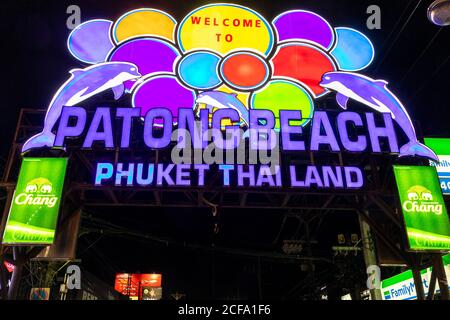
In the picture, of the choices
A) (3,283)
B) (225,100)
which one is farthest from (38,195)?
(225,100)

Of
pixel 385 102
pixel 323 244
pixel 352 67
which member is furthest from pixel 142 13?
pixel 323 244

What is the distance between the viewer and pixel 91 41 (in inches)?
430

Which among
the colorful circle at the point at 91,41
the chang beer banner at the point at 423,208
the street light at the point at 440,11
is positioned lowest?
the chang beer banner at the point at 423,208

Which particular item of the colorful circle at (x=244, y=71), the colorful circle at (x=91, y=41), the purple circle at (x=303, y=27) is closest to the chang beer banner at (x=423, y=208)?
the colorful circle at (x=244, y=71)

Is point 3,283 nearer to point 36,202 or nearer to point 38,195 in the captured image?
point 36,202

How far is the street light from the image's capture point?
636 cm

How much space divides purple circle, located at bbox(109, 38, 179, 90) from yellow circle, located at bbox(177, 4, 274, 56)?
0.43 metres

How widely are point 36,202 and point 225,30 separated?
6.54 meters

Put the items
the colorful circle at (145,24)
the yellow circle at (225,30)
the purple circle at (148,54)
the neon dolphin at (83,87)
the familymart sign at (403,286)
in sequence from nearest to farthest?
the neon dolphin at (83,87) → the purple circle at (148,54) → the colorful circle at (145,24) → the yellow circle at (225,30) → the familymart sign at (403,286)

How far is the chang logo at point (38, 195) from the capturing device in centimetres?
857

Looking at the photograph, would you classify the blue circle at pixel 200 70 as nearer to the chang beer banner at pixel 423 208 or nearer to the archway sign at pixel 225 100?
the archway sign at pixel 225 100

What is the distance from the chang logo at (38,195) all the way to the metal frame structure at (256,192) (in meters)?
0.32

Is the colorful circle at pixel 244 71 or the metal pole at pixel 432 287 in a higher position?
the colorful circle at pixel 244 71
